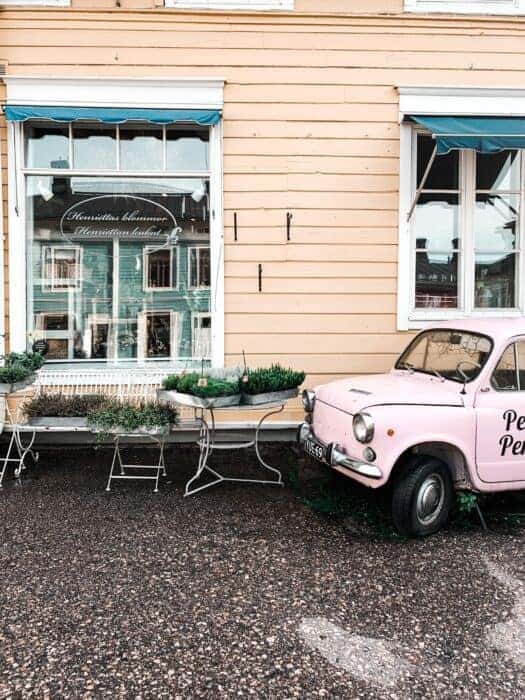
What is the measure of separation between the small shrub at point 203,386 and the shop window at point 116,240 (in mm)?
1470

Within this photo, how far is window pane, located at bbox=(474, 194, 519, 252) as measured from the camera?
6.14m

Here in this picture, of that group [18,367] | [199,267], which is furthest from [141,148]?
[18,367]

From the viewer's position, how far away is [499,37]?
5918 mm

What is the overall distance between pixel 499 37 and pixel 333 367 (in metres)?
4.07

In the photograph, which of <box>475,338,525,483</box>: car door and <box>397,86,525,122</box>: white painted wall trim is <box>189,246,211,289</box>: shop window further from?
<box>475,338,525,483</box>: car door

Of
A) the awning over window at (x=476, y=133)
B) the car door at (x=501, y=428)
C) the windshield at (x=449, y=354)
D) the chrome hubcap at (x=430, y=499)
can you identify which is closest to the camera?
the chrome hubcap at (x=430, y=499)

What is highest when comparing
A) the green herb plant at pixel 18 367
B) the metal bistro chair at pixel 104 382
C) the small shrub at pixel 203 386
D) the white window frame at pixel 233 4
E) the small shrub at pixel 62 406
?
the white window frame at pixel 233 4

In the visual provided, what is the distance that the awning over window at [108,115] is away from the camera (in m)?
5.45

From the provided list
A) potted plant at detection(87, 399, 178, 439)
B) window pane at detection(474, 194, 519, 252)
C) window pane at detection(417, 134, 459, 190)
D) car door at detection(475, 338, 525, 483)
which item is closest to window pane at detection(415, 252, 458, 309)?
window pane at detection(474, 194, 519, 252)

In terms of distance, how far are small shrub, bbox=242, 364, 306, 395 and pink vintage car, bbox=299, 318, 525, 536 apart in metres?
0.39

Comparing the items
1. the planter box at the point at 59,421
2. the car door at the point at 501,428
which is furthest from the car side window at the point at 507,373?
the planter box at the point at 59,421

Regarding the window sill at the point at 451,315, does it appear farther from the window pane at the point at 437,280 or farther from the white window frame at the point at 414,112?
the window pane at the point at 437,280

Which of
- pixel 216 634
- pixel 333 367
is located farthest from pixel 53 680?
pixel 333 367

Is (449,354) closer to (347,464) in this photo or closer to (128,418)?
(347,464)
